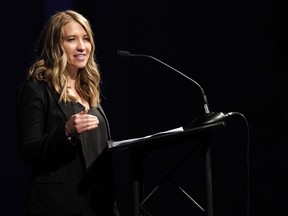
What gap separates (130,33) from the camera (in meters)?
3.32

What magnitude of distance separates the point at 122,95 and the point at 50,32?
1.44m

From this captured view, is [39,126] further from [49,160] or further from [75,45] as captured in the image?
[75,45]

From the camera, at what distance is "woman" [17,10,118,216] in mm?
1693

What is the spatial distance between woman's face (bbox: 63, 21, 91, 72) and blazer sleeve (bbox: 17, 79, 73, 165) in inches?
6.1

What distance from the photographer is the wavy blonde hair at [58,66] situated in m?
1.81

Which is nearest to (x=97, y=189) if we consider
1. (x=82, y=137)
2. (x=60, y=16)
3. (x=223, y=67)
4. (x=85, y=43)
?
(x=82, y=137)

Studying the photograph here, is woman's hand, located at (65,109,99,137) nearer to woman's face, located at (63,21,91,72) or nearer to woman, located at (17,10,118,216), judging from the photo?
woman, located at (17,10,118,216)

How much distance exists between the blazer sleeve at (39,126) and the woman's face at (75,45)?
6.1 inches

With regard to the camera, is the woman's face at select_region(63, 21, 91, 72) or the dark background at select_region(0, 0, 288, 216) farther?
the dark background at select_region(0, 0, 288, 216)

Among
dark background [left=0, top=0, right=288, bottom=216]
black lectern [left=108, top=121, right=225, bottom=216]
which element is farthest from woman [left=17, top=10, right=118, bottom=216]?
dark background [left=0, top=0, right=288, bottom=216]

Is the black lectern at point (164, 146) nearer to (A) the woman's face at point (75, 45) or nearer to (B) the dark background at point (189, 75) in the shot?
(A) the woman's face at point (75, 45)

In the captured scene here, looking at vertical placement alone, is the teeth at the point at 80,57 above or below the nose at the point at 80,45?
below

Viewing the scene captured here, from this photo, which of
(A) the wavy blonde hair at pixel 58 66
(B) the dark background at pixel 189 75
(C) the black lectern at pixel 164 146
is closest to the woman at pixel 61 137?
(A) the wavy blonde hair at pixel 58 66

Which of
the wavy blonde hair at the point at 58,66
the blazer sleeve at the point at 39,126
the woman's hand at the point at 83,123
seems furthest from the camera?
the wavy blonde hair at the point at 58,66
